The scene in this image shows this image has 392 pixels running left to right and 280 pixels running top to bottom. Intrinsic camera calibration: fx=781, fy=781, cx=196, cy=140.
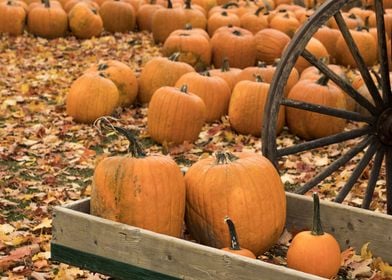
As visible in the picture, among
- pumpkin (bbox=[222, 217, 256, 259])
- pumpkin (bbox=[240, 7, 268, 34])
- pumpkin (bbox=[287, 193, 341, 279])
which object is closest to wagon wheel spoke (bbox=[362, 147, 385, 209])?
pumpkin (bbox=[287, 193, 341, 279])

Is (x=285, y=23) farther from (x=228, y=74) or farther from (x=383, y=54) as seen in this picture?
(x=383, y=54)

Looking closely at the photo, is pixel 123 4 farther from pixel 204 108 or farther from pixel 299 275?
pixel 299 275

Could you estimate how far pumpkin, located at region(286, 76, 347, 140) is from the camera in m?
6.75

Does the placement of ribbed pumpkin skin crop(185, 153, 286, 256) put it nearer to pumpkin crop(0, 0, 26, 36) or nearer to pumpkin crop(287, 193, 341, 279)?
pumpkin crop(287, 193, 341, 279)

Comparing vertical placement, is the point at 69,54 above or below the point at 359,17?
below

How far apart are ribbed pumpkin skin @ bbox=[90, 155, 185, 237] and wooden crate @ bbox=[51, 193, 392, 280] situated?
14cm

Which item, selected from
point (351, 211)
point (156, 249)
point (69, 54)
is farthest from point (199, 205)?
point (69, 54)

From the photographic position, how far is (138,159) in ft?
11.8

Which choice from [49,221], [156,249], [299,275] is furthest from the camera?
[49,221]

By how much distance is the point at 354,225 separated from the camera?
3691 mm

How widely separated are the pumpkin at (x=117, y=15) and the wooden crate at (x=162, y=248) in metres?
8.85

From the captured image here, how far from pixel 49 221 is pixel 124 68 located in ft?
10.3

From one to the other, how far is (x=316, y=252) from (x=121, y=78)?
448cm

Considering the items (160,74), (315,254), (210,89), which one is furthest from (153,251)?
(160,74)
